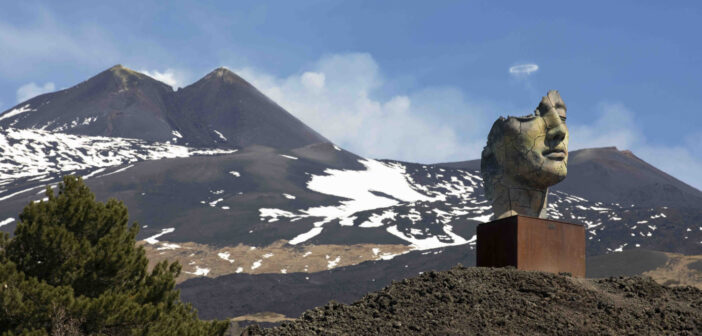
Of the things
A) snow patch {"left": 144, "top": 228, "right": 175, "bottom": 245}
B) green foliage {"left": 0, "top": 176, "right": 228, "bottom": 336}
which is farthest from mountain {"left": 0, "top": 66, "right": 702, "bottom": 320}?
green foliage {"left": 0, "top": 176, "right": 228, "bottom": 336}

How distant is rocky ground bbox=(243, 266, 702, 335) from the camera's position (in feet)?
47.2

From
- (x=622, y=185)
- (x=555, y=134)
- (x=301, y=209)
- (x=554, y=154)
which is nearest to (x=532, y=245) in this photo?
(x=554, y=154)

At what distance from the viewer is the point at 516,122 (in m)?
19.2

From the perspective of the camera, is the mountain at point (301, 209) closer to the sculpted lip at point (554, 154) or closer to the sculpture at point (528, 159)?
the sculpture at point (528, 159)

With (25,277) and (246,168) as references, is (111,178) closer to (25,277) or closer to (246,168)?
(246,168)

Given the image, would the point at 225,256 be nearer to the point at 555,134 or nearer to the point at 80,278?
the point at 555,134

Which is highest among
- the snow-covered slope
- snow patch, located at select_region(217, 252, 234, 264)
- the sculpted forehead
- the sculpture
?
the snow-covered slope

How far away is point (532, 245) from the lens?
1750 centimetres

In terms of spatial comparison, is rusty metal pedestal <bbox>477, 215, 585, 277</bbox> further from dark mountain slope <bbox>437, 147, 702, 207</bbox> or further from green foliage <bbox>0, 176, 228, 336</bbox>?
dark mountain slope <bbox>437, 147, 702, 207</bbox>

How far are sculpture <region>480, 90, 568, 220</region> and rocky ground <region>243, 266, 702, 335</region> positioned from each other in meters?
2.79

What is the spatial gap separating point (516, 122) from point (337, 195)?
110405mm

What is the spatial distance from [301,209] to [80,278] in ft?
316

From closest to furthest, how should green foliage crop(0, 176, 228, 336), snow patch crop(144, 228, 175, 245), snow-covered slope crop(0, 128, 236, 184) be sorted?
green foliage crop(0, 176, 228, 336), snow patch crop(144, 228, 175, 245), snow-covered slope crop(0, 128, 236, 184)

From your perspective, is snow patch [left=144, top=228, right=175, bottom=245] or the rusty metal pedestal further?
snow patch [left=144, top=228, right=175, bottom=245]
